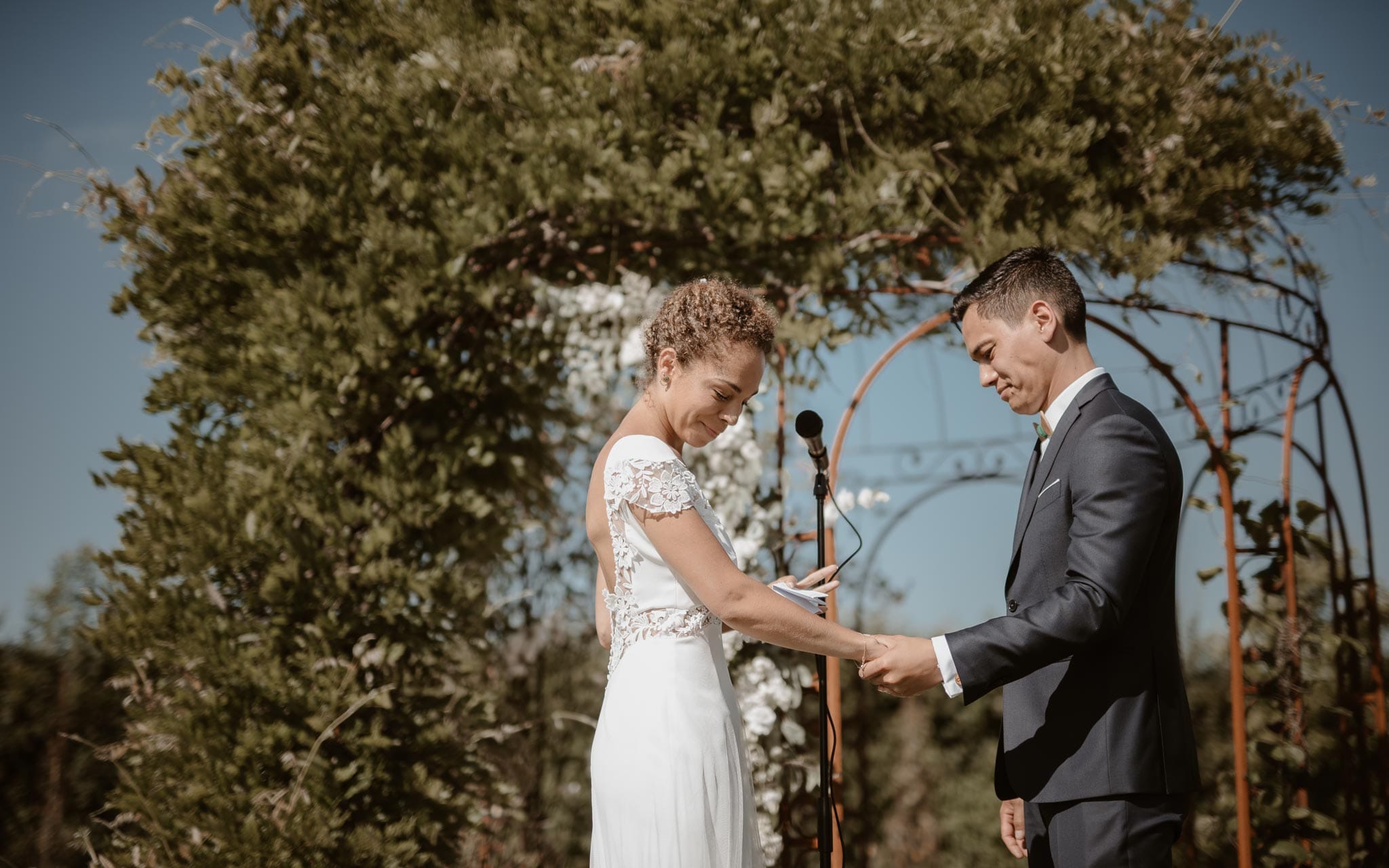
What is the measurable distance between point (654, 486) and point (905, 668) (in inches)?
25.4

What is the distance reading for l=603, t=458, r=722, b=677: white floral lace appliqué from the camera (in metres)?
2.05

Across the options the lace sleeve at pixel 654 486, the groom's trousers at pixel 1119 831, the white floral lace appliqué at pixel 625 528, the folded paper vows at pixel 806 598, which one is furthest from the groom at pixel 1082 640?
→ the lace sleeve at pixel 654 486

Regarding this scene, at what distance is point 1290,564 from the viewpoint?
3779 mm

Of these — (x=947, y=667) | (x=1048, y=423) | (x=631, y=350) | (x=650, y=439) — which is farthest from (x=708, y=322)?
(x=631, y=350)

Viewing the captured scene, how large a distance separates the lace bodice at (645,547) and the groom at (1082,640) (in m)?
0.42

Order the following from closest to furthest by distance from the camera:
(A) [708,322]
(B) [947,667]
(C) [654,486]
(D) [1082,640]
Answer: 1. (D) [1082,640]
2. (B) [947,667]
3. (C) [654,486]
4. (A) [708,322]

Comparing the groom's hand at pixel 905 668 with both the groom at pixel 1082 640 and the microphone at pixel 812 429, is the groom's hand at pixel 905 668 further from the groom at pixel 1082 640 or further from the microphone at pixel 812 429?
the microphone at pixel 812 429

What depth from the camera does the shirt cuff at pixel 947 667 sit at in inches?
76.1

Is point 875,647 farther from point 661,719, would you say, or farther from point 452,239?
point 452,239

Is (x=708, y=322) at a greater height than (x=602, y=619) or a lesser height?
greater

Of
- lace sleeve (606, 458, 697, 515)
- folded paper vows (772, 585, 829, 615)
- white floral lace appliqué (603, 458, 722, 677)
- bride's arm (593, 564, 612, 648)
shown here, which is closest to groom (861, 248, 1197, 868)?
folded paper vows (772, 585, 829, 615)

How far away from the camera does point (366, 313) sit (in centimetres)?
342

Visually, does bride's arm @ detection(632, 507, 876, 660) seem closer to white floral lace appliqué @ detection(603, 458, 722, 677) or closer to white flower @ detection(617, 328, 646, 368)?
white floral lace appliqué @ detection(603, 458, 722, 677)

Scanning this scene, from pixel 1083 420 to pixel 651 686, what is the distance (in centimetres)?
105
